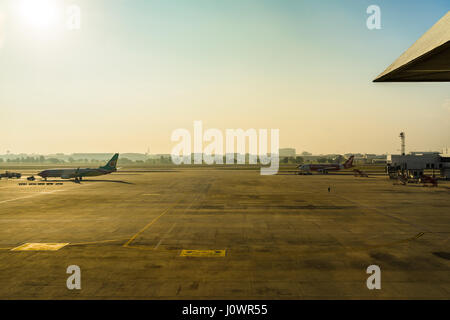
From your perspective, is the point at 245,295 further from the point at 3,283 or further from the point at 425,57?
the point at 425,57

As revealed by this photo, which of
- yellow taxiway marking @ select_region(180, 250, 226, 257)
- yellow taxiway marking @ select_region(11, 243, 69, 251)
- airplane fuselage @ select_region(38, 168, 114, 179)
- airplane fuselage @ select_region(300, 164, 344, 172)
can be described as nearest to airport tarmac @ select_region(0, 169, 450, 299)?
yellow taxiway marking @ select_region(180, 250, 226, 257)

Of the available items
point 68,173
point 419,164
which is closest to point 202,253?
point 68,173

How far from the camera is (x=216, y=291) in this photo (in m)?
12.9

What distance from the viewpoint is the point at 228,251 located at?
18641 mm

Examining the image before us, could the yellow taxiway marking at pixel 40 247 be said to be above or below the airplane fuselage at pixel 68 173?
below

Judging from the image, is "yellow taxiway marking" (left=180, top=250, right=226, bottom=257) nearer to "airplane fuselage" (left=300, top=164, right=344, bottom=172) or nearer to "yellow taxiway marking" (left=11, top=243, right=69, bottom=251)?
"yellow taxiway marking" (left=11, top=243, right=69, bottom=251)

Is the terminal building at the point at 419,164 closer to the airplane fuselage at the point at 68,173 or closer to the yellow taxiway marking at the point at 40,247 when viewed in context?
the yellow taxiway marking at the point at 40,247

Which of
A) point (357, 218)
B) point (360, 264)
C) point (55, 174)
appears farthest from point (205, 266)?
point (55, 174)

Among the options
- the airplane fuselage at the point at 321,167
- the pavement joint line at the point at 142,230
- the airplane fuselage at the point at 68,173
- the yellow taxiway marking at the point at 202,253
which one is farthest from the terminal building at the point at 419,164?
the airplane fuselage at the point at 68,173

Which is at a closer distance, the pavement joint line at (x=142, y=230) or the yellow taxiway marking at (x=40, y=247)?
the yellow taxiway marking at (x=40, y=247)

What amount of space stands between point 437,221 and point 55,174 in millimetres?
77450

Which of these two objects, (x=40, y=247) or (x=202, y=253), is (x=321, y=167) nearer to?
(x=202, y=253)

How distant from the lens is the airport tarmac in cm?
1318

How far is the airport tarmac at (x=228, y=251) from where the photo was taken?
13180 mm
